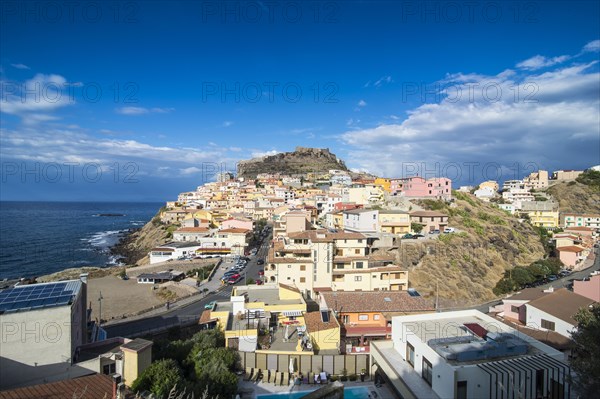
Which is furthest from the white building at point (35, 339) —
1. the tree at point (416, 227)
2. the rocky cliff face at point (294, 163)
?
the rocky cliff face at point (294, 163)

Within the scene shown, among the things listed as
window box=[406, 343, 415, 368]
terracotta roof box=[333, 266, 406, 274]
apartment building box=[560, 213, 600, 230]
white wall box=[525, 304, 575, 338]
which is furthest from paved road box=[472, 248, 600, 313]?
window box=[406, 343, 415, 368]

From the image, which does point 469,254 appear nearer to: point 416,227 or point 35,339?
point 416,227

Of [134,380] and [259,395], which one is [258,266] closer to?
[259,395]

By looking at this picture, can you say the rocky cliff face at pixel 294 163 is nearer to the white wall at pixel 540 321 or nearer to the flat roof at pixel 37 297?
the white wall at pixel 540 321

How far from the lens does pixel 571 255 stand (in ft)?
143

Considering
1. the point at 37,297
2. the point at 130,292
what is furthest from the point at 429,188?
the point at 37,297

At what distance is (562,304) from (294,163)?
116 metres

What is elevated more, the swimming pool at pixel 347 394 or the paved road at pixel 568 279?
the swimming pool at pixel 347 394

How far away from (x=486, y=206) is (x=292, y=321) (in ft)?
162

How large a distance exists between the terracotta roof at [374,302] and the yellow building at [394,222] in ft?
60.7

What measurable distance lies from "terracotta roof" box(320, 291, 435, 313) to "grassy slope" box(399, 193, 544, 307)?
10.8 meters

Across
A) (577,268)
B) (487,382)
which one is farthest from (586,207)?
(487,382)

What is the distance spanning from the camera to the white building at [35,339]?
1066 cm

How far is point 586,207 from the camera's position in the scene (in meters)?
71.2
